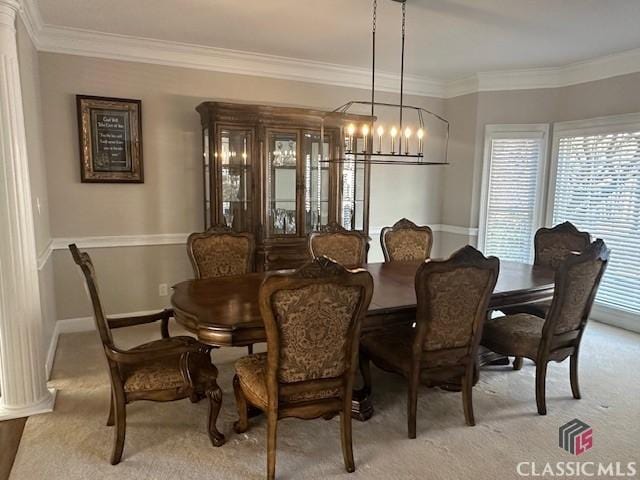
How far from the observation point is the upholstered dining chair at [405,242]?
408 cm

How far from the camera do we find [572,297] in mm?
2727

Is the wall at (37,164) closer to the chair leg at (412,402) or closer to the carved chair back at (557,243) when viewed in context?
the chair leg at (412,402)

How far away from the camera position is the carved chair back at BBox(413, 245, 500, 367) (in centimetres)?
234

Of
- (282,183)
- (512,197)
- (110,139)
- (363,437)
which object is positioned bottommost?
(363,437)

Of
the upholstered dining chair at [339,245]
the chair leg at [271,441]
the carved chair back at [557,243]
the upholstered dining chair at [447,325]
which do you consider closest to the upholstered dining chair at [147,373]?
the chair leg at [271,441]

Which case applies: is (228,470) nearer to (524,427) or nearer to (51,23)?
(524,427)

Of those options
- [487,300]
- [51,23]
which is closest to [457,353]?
[487,300]

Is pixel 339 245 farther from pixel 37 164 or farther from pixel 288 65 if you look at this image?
pixel 37 164

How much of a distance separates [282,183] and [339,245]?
3.21 ft

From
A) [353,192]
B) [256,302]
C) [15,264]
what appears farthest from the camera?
[353,192]

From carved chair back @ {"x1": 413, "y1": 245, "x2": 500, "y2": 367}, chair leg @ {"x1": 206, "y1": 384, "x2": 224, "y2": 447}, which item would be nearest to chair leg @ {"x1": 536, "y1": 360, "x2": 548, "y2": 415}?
carved chair back @ {"x1": 413, "y1": 245, "x2": 500, "y2": 367}

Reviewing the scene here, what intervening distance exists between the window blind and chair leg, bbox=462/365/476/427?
3007 millimetres

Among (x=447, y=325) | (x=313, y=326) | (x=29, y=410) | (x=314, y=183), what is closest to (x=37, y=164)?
(x=29, y=410)

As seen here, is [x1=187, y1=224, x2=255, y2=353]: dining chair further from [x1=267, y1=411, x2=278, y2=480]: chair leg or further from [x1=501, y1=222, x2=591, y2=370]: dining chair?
[x1=501, y1=222, x2=591, y2=370]: dining chair
